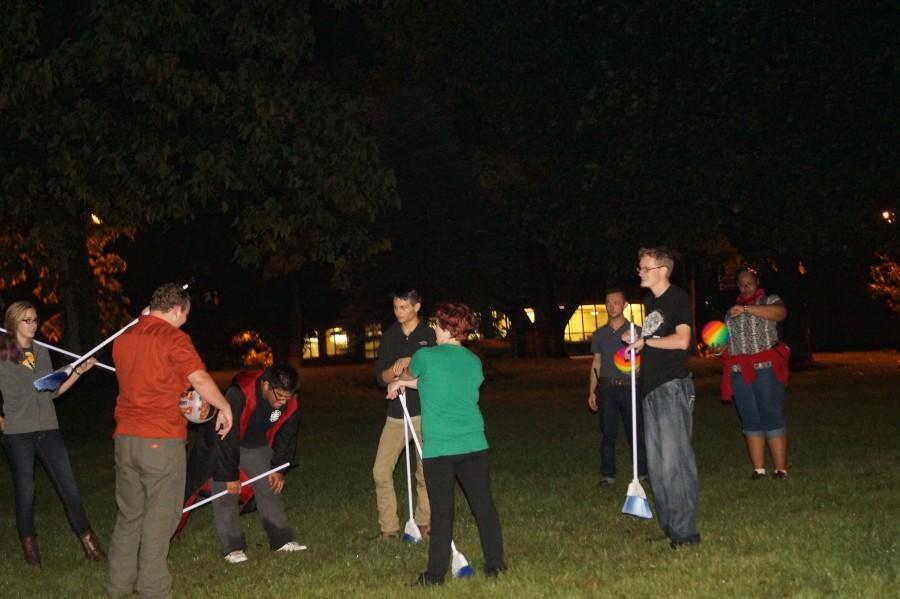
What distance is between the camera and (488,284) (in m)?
38.5

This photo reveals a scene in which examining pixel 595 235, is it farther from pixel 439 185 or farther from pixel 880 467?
pixel 880 467

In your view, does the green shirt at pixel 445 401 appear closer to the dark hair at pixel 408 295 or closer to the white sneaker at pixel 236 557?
the dark hair at pixel 408 295

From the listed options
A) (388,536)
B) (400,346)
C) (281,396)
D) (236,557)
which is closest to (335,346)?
(388,536)

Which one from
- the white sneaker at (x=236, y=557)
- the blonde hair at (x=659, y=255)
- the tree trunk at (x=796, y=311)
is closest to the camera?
the blonde hair at (x=659, y=255)

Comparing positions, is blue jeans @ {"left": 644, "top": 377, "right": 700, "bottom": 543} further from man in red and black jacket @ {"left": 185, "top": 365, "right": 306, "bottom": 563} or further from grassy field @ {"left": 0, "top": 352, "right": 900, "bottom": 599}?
man in red and black jacket @ {"left": 185, "top": 365, "right": 306, "bottom": 563}

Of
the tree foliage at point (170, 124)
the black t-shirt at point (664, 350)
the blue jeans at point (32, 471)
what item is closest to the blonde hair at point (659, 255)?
the black t-shirt at point (664, 350)

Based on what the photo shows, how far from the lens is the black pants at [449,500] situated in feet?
28.1

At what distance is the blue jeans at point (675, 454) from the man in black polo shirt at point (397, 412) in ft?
7.02

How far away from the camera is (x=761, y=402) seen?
13.4 meters

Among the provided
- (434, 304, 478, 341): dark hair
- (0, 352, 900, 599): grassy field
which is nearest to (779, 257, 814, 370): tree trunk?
(0, 352, 900, 599): grassy field

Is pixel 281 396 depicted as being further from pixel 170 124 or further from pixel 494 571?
pixel 170 124

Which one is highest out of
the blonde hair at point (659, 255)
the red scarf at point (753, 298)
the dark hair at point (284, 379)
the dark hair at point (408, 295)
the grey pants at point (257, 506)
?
the blonde hair at point (659, 255)

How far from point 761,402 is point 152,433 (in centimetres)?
726

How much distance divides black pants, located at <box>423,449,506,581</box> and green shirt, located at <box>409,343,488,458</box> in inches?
3.0
